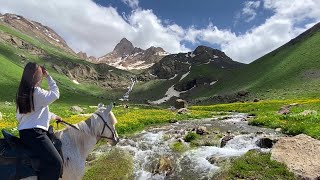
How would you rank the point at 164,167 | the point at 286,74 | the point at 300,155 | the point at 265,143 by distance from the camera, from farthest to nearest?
the point at 286,74
the point at 265,143
the point at 164,167
the point at 300,155

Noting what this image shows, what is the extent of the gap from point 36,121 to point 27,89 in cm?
86

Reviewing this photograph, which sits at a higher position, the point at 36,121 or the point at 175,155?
the point at 36,121

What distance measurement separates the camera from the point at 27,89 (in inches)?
374

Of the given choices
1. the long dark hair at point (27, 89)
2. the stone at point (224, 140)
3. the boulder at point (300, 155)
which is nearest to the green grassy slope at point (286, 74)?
the stone at point (224, 140)

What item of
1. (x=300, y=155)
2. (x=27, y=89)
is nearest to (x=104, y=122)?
(x=27, y=89)

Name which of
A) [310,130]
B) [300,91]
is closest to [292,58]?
[300,91]

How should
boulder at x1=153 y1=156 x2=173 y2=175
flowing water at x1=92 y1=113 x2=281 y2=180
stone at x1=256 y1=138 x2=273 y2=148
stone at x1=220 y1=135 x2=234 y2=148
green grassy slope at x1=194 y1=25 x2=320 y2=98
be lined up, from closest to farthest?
flowing water at x1=92 y1=113 x2=281 y2=180 < boulder at x1=153 y1=156 x2=173 y2=175 < stone at x1=256 y1=138 x2=273 y2=148 < stone at x1=220 y1=135 x2=234 y2=148 < green grassy slope at x1=194 y1=25 x2=320 y2=98

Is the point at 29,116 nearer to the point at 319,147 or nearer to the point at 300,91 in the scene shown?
the point at 319,147

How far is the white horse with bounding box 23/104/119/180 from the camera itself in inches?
404

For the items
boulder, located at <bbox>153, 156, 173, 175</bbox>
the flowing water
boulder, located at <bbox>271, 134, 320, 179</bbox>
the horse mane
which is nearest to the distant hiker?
the horse mane

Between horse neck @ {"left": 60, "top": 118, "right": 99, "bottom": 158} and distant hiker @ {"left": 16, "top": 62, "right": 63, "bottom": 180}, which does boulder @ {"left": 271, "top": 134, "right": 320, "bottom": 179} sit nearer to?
horse neck @ {"left": 60, "top": 118, "right": 99, "bottom": 158}

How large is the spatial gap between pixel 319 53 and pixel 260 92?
35.7m

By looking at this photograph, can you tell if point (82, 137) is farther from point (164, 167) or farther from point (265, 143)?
point (265, 143)

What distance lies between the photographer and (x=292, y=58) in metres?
161
